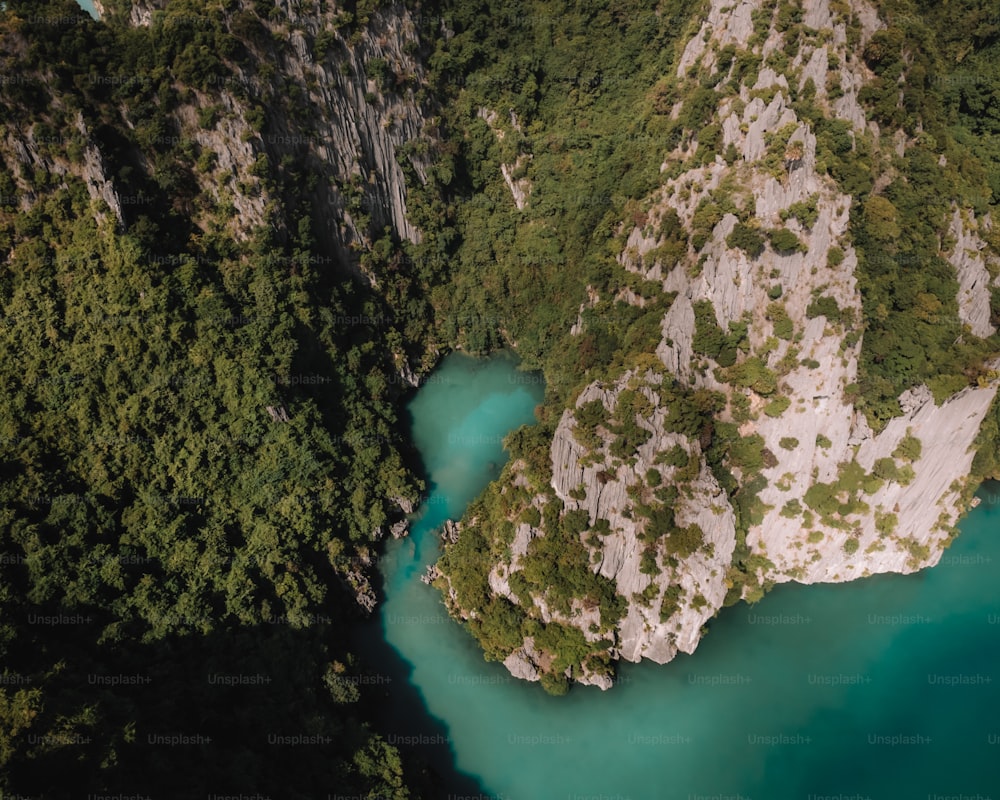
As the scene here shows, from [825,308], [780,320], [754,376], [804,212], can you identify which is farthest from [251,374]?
[825,308]

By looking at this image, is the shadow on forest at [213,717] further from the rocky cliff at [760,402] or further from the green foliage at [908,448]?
the green foliage at [908,448]

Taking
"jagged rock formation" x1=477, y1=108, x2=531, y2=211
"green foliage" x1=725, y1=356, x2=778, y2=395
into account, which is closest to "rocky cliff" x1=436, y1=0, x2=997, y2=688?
"green foliage" x1=725, y1=356, x2=778, y2=395

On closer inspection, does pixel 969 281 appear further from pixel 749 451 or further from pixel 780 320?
pixel 749 451

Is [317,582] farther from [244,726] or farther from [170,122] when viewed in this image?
[170,122]

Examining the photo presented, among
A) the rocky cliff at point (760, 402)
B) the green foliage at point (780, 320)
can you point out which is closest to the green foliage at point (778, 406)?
the rocky cliff at point (760, 402)

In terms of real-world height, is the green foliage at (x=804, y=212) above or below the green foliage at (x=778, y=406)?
above
